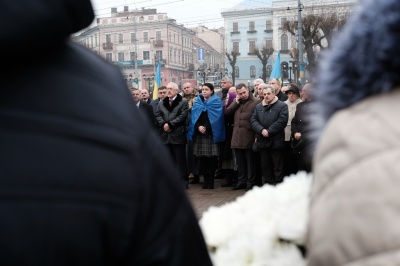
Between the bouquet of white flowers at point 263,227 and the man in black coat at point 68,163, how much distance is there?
35cm

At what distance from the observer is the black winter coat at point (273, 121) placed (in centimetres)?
858

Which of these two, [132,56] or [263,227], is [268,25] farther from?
[263,227]

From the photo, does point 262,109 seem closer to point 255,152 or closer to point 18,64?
point 255,152

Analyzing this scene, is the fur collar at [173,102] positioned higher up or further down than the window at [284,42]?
further down

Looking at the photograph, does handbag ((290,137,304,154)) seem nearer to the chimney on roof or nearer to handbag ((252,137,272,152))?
handbag ((252,137,272,152))

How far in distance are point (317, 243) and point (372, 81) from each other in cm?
28

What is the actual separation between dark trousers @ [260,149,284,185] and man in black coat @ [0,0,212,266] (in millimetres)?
7929

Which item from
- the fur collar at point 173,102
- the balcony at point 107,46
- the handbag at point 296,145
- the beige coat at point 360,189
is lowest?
the handbag at point 296,145

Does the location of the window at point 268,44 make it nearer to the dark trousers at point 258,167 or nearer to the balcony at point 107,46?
the balcony at point 107,46

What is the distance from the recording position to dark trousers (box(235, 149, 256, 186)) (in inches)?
368

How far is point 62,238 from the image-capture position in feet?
2.80

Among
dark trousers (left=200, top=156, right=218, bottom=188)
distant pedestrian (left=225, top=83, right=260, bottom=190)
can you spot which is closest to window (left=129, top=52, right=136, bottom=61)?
dark trousers (left=200, top=156, right=218, bottom=188)

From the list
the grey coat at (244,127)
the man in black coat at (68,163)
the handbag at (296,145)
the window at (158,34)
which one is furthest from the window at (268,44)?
the man in black coat at (68,163)

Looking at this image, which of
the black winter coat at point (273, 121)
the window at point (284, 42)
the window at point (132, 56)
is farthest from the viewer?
the window at point (132, 56)
